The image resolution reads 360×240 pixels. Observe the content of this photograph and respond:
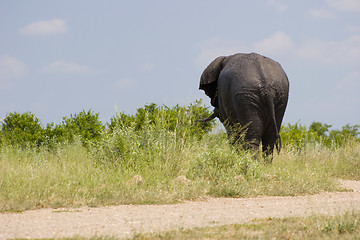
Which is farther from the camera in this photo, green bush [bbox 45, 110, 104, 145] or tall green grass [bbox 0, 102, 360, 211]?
green bush [bbox 45, 110, 104, 145]

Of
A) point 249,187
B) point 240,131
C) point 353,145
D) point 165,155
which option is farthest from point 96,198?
point 353,145

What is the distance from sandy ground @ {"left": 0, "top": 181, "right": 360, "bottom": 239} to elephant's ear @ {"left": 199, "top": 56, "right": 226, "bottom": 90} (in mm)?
5275

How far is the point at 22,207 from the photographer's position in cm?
745

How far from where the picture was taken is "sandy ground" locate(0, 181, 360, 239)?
5.81 m

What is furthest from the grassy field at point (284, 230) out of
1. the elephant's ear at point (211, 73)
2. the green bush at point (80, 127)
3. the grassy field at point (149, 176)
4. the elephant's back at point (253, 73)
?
the green bush at point (80, 127)

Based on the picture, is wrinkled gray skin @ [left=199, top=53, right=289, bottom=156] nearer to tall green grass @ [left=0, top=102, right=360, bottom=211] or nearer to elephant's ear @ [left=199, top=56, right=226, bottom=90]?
tall green grass @ [left=0, top=102, right=360, bottom=211]

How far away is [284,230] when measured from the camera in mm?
5879

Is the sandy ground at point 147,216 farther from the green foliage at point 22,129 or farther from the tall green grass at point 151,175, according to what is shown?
the green foliage at point 22,129

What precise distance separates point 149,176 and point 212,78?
489 centimetres

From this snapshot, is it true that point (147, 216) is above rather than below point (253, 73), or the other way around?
below

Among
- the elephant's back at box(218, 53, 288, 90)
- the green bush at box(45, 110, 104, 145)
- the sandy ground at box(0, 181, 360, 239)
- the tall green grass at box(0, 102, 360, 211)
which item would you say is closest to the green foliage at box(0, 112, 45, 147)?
the green bush at box(45, 110, 104, 145)

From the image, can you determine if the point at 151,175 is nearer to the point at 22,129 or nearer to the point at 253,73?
the point at 253,73

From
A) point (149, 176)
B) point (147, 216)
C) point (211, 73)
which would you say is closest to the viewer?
point (147, 216)

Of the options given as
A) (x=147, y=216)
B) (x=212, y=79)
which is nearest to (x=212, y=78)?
(x=212, y=79)
